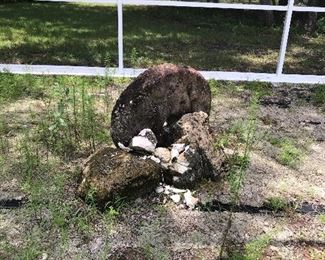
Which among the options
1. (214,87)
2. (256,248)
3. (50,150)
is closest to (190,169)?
(256,248)

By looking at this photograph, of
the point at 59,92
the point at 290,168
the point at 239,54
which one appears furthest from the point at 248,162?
the point at 239,54

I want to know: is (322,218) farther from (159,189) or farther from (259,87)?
(259,87)

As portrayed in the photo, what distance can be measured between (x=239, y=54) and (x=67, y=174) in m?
3.97

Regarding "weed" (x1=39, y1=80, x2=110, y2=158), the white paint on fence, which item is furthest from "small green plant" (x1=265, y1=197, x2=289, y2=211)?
the white paint on fence

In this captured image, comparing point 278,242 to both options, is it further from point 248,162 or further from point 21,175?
point 21,175

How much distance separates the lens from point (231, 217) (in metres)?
3.30

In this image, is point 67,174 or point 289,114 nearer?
point 67,174

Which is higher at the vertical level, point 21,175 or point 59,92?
point 59,92

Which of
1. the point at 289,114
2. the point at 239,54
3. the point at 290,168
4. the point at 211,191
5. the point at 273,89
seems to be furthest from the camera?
the point at 239,54

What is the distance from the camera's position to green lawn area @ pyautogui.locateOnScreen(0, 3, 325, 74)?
6438 millimetres

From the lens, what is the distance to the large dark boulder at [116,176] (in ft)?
10.6

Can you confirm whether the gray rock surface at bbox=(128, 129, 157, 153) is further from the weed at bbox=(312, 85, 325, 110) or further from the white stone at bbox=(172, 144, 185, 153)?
the weed at bbox=(312, 85, 325, 110)

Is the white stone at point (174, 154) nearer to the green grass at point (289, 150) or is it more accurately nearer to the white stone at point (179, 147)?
the white stone at point (179, 147)

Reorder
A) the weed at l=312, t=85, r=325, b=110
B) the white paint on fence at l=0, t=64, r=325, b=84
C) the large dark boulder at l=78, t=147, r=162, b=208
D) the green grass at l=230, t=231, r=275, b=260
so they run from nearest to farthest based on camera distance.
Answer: the green grass at l=230, t=231, r=275, b=260
the large dark boulder at l=78, t=147, r=162, b=208
the weed at l=312, t=85, r=325, b=110
the white paint on fence at l=0, t=64, r=325, b=84
